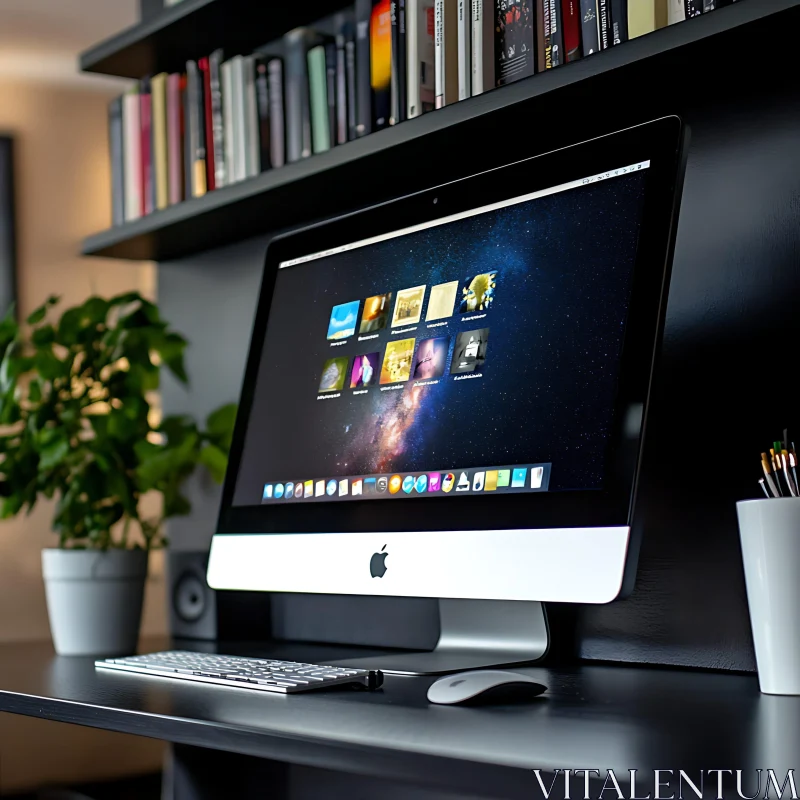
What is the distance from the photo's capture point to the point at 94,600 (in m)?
1.45

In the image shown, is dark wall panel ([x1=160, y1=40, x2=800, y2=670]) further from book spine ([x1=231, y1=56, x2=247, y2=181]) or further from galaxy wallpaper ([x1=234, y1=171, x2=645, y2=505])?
book spine ([x1=231, y1=56, x2=247, y2=181])

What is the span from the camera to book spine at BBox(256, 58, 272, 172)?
61.5 inches

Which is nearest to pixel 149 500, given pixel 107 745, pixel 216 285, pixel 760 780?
pixel 107 745

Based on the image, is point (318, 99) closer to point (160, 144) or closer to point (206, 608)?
point (160, 144)

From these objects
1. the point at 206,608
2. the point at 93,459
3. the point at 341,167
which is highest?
the point at 341,167

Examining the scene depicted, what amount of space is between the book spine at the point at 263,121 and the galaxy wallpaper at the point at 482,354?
12.2 inches

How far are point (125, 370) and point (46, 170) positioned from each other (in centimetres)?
167

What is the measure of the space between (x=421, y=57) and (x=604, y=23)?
280 millimetres

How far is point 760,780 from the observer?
Result: 536 mm

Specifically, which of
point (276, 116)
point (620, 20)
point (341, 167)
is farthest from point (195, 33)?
point (620, 20)

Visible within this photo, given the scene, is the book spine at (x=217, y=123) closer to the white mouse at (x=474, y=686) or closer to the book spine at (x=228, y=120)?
the book spine at (x=228, y=120)

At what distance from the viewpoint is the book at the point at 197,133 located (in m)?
1.67

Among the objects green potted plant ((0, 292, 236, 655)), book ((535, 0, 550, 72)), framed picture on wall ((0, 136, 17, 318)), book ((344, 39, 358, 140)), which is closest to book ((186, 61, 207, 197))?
green potted plant ((0, 292, 236, 655))

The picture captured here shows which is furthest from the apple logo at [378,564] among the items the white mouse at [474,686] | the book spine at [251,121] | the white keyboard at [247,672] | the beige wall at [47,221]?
the beige wall at [47,221]
